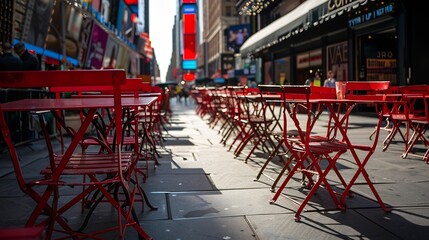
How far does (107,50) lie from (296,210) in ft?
77.9

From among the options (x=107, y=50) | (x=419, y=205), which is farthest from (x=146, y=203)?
(x=107, y=50)

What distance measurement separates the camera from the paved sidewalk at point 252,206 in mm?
3412

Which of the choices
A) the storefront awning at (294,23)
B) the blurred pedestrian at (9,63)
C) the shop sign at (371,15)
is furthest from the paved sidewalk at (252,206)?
the storefront awning at (294,23)

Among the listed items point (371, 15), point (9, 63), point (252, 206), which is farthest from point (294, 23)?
point (252, 206)

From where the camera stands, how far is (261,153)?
7.68 m

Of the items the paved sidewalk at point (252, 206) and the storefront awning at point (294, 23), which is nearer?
the paved sidewalk at point (252, 206)

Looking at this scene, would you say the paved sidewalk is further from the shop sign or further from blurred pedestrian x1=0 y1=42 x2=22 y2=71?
the shop sign

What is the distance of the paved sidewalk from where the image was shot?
341 cm

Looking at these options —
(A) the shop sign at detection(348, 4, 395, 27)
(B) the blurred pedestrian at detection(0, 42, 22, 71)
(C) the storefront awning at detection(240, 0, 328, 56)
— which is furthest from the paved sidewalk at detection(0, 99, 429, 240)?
(C) the storefront awning at detection(240, 0, 328, 56)

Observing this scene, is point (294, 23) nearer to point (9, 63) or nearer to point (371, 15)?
point (371, 15)

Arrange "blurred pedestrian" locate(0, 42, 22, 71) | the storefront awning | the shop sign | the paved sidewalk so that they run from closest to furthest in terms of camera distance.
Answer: the paved sidewalk
"blurred pedestrian" locate(0, 42, 22, 71)
the shop sign
the storefront awning

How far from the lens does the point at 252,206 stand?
164 inches

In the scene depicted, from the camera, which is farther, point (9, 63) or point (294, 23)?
point (294, 23)

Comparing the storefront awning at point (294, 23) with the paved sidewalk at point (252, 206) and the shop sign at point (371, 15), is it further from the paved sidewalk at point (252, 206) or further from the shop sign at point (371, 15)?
the paved sidewalk at point (252, 206)
